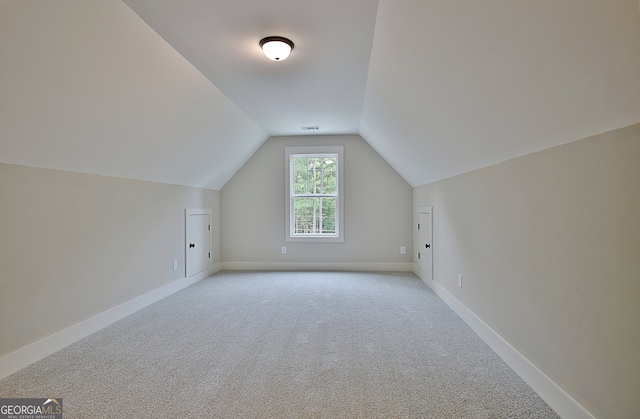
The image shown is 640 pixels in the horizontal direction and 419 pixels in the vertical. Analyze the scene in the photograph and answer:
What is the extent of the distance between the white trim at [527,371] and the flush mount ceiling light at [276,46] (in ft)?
8.57

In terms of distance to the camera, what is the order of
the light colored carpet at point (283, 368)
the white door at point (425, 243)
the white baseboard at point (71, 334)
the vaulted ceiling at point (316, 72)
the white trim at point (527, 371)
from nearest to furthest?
1. the vaulted ceiling at point (316, 72)
2. the white trim at point (527, 371)
3. the light colored carpet at point (283, 368)
4. the white baseboard at point (71, 334)
5. the white door at point (425, 243)

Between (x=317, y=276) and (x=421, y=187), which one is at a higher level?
(x=421, y=187)

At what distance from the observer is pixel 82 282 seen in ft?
9.43

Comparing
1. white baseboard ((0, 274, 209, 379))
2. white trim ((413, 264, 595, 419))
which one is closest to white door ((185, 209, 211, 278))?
white baseboard ((0, 274, 209, 379))

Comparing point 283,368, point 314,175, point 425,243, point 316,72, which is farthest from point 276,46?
point 314,175

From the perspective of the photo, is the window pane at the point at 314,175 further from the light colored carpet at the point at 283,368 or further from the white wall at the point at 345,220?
the light colored carpet at the point at 283,368

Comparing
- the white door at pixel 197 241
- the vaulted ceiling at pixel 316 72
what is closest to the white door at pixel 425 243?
the vaulted ceiling at pixel 316 72

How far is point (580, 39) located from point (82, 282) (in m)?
3.62

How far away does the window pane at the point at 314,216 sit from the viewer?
5.86m

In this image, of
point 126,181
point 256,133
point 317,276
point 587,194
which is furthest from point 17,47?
point 317,276

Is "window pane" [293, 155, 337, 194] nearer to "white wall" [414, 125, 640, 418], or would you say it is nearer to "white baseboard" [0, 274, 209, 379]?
"white baseboard" [0, 274, 209, 379]

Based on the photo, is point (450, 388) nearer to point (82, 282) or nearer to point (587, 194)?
point (587, 194)

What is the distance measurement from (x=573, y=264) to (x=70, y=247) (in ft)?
11.4

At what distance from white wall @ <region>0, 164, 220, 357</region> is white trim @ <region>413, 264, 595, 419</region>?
3.31 m
